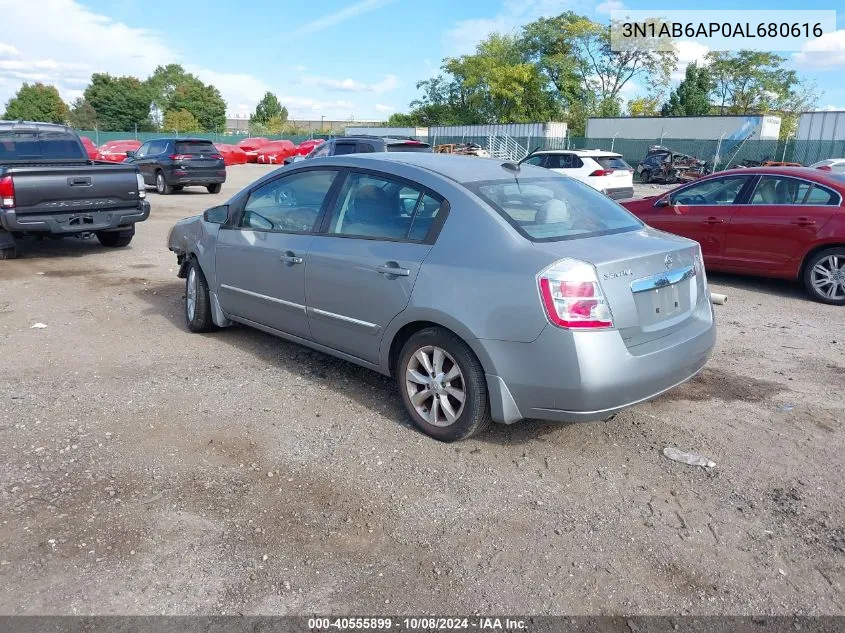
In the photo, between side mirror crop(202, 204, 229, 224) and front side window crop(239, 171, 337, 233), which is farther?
side mirror crop(202, 204, 229, 224)

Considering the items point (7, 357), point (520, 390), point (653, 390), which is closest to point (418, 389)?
point (520, 390)

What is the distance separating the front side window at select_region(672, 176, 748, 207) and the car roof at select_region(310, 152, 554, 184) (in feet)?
15.9

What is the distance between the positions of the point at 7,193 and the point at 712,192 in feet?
28.8

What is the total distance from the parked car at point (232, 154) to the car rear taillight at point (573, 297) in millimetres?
40838

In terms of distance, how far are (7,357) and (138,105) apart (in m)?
98.1

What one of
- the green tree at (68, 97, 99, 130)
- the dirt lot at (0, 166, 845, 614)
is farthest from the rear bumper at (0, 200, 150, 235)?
the green tree at (68, 97, 99, 130)

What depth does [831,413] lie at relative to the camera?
477cm

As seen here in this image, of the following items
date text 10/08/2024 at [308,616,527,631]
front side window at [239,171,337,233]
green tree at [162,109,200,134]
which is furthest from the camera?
green tree at [162,109,200,134]

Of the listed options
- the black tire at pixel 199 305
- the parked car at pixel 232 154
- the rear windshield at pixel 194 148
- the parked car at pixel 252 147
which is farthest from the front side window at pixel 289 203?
the parked car at pixel 252 147

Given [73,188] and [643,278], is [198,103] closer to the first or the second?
[73,188]

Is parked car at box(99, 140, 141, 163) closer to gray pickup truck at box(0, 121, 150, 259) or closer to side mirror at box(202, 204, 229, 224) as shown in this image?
gray pickup truck at box(0, 121, 150, 259)

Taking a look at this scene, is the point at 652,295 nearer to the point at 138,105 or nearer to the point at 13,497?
the point at 13,497

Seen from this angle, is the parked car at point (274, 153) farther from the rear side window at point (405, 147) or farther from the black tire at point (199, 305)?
the black tire at point (199, 305)

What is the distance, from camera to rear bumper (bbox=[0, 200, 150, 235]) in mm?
8898
